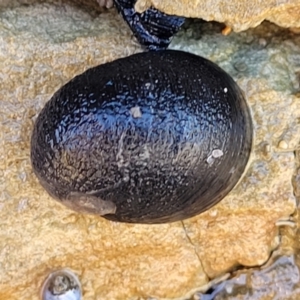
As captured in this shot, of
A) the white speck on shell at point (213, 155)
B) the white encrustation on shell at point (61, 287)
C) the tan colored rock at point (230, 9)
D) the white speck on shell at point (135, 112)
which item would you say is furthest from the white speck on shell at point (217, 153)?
the white encrustation on shell at point (61, 287)

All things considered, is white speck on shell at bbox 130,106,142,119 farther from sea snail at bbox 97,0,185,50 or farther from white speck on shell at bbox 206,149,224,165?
sea snail at bbox 97,0,185,50

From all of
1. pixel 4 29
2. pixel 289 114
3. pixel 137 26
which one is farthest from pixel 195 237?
pixel 4 29

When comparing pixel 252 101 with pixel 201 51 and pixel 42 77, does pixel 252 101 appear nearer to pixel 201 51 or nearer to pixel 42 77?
pixel 201 51

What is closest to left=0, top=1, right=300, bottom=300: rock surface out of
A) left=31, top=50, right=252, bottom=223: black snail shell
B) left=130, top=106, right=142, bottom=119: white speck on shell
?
left=31, top=50, right=252, bottom=223: black snail shell

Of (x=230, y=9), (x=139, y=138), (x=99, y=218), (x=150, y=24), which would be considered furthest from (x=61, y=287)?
(x=230, y=9)

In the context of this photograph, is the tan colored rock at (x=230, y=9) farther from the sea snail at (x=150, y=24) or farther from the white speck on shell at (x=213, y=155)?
the white speck on shell at (x=213, y=155)

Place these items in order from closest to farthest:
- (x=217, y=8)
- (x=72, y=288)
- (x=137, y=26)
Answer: (x=217, y=8) < (x=137, y=26) < (x=72, y=288)

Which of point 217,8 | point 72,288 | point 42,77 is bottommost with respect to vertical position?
point 72,288
